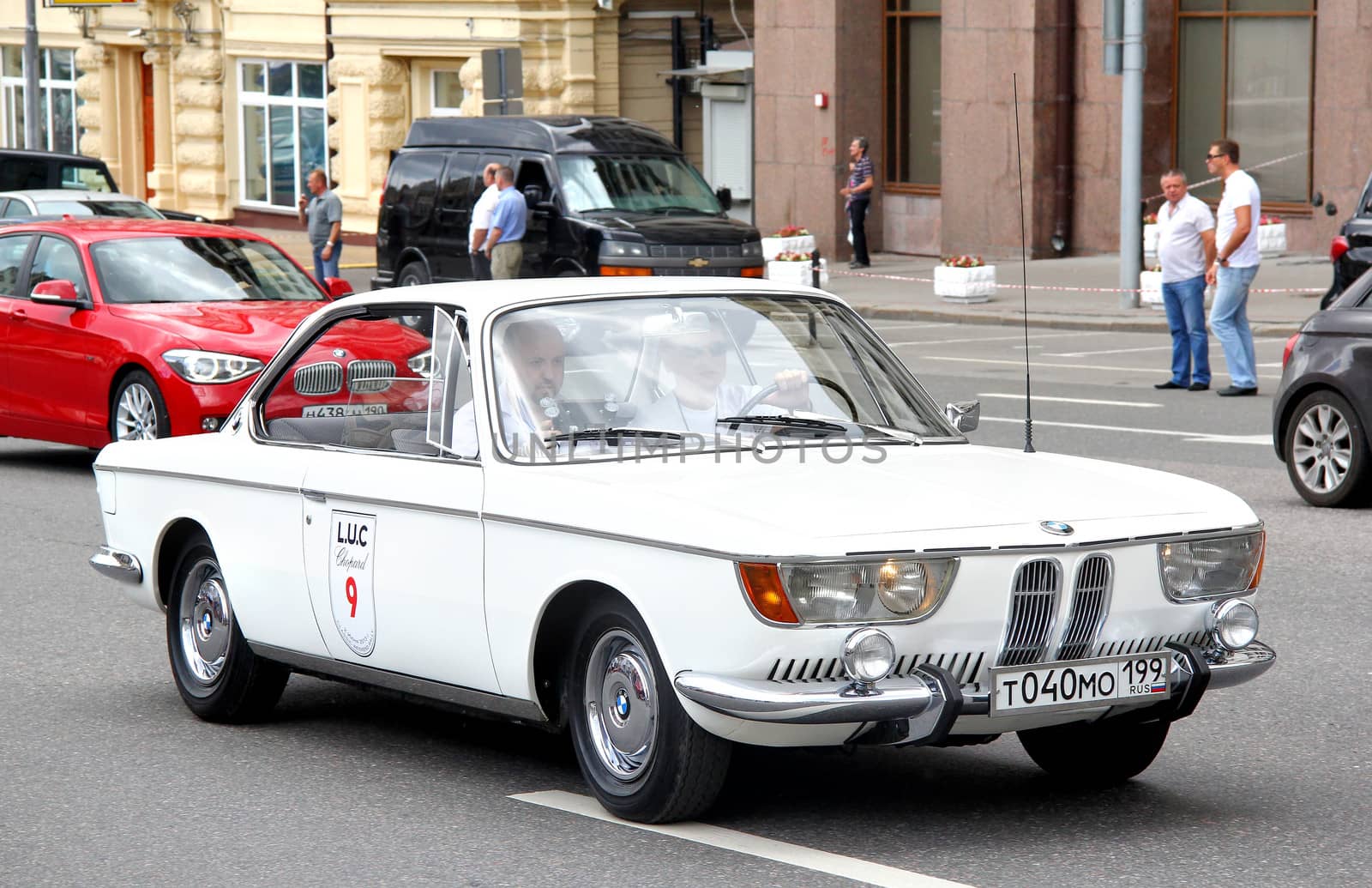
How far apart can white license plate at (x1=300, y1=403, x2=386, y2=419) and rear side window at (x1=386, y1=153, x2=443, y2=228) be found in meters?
17.0

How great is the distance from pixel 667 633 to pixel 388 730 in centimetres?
202

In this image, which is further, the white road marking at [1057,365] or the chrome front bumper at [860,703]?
the white road marking at [1057,365]

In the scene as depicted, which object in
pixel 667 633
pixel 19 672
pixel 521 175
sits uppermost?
pixel 521 175

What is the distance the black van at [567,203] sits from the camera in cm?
2225

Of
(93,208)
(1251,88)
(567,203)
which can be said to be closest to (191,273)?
(567,203)

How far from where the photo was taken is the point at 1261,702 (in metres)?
7.30

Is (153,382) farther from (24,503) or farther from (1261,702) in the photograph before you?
(1261,702)

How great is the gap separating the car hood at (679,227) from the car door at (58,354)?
8467 mm

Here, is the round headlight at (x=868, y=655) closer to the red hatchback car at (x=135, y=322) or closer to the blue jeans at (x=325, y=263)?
the red hatchback car at (x=135, y=322)

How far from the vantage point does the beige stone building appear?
1481 inches

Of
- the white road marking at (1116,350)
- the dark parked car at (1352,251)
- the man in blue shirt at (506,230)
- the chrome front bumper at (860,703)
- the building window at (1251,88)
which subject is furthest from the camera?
the building window at (1251,88)

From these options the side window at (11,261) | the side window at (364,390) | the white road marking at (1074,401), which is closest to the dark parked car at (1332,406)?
the white road marking at (1074,401)

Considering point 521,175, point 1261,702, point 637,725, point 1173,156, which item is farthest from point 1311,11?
point 637,725

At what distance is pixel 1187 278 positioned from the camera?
17.5m
